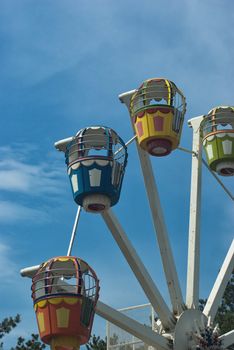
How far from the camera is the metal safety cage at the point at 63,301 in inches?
429

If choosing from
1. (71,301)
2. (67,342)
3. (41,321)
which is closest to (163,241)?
(71,301)

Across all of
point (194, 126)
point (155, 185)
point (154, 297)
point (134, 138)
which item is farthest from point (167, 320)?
point (194, 126)

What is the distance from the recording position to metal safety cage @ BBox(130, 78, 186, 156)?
13680 millimetres

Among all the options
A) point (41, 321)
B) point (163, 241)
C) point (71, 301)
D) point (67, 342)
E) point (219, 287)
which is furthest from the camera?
point (219, 287)

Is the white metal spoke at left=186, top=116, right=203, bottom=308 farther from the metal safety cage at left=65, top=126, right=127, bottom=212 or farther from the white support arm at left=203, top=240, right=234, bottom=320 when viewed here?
the metal safety cage at left=65, top=126, right=127, bottom=212

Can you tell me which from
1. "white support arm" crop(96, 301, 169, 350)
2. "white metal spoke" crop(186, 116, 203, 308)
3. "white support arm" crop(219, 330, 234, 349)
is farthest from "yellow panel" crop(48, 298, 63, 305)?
"white support arm" crop(219, 330, 234, 349)

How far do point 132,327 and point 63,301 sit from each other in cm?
274

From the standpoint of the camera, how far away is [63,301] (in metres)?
11.0

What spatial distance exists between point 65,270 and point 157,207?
139 inches

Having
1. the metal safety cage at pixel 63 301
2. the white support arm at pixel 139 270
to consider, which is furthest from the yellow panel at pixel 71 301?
the white support arm at pixel 139 270

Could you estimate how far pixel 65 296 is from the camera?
1105 centimetres

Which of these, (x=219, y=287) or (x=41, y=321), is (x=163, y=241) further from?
(x=41, y=321)

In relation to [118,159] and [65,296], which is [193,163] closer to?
[118,159]

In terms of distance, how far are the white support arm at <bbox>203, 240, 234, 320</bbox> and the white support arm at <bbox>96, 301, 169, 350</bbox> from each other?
1.35 meters
